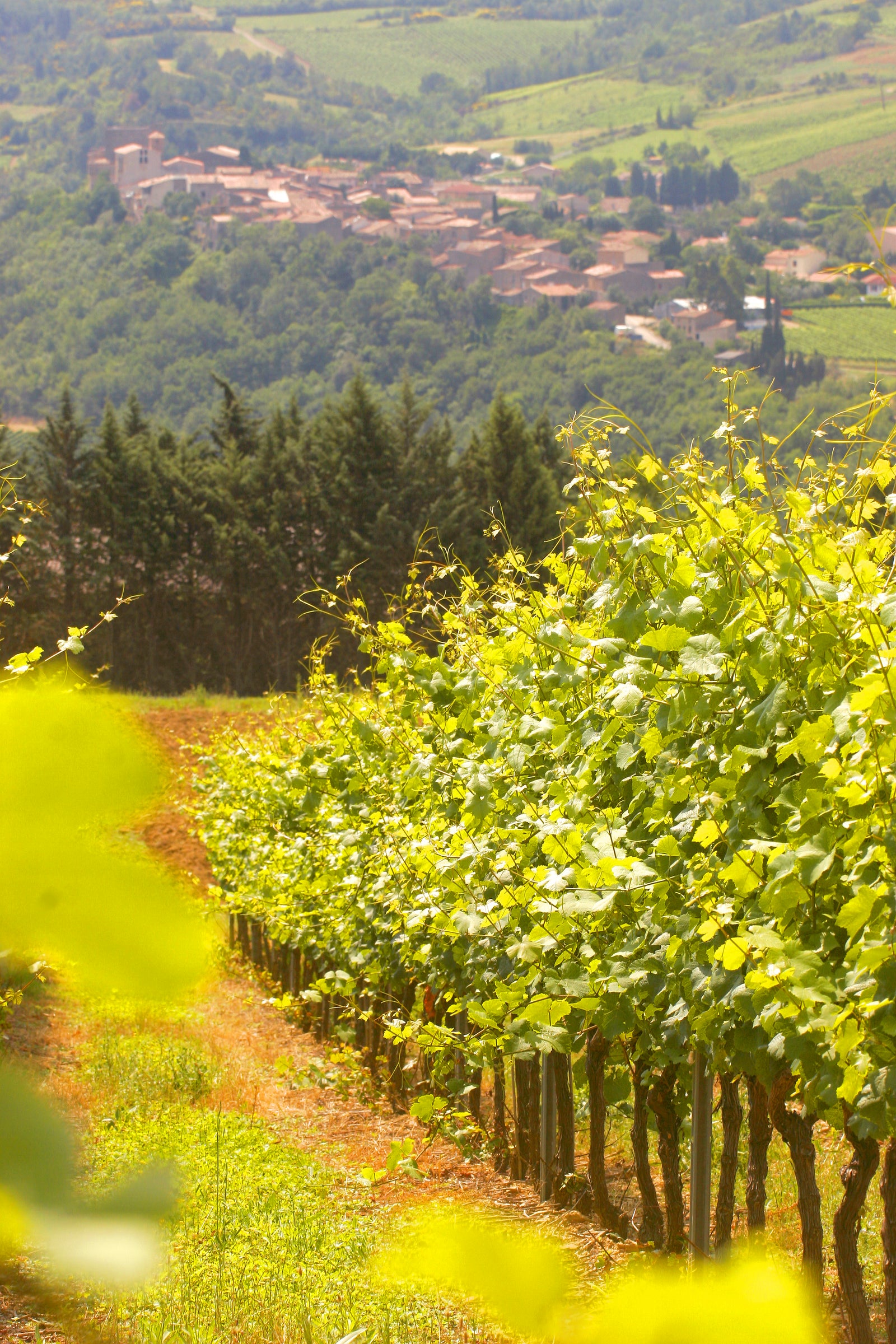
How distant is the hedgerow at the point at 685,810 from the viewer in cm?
190

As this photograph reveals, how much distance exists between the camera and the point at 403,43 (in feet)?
614

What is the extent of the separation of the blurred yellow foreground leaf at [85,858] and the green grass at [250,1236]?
1766mm

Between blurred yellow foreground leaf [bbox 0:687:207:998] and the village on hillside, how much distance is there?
81996 millimetres

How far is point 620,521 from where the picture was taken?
10.1 feet

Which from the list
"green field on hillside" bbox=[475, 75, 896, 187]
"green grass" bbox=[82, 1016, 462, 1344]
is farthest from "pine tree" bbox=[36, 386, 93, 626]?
"green field on hillside" bbox=[475, 75, 896, 187]

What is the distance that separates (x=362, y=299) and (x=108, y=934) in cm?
9344

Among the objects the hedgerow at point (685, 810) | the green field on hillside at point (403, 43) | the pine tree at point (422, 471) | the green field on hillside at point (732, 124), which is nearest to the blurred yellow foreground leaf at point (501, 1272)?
the hedgerow at point (685, 810)

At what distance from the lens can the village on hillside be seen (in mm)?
91375

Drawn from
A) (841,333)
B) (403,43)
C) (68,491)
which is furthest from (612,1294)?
(403,43)

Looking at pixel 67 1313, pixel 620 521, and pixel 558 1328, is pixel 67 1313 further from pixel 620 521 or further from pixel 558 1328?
pixel 620 521

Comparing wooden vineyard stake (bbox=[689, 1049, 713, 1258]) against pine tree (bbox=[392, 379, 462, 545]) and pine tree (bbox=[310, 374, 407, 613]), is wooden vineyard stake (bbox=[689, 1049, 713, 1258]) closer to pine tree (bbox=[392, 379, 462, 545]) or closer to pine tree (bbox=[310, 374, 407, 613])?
pine tree (bbox=[310, 374, 407, 613])

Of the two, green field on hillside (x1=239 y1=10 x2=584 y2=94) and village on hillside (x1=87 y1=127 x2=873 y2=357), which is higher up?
green field on hillside (x1=239 y1=10 x2=584 y2=94)

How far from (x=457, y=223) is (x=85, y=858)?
11606 centimetres

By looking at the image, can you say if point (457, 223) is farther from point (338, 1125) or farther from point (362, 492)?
point (338, 1125)
